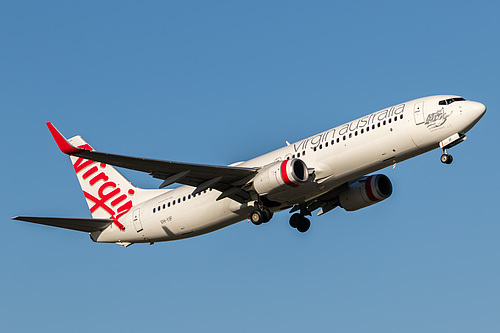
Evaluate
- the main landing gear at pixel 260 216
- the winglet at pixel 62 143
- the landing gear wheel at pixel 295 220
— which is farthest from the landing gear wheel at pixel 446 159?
the winglet at pixel 62 143

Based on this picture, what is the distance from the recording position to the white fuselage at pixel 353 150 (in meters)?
37.2

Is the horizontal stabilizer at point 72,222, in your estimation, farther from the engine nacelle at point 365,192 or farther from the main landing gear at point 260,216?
the engine nacelle at point 365,192

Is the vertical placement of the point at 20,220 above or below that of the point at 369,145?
below

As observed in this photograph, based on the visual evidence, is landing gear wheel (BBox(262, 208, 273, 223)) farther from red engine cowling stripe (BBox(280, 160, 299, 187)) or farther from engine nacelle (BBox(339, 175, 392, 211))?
engine nacelle (BBox(339, 175, 392, 211))

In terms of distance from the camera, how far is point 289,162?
38.3 m

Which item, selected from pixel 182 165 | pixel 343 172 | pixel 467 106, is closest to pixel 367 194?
pixel 343 172

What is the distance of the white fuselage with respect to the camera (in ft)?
122

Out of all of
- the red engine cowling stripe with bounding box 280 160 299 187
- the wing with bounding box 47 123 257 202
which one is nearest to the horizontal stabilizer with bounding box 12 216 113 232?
the wing with bounding box 47 123 257 202

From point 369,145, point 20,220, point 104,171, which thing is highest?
point 104,171

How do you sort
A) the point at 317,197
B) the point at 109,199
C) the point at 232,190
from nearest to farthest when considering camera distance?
the point at 232,190, the point at 317,197, the point at 109,199

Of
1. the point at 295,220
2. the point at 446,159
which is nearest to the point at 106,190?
the point at 295,220

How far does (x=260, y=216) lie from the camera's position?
1603 inches

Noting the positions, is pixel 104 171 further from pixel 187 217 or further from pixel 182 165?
pixel 182 165

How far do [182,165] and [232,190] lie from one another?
12.1 feet
